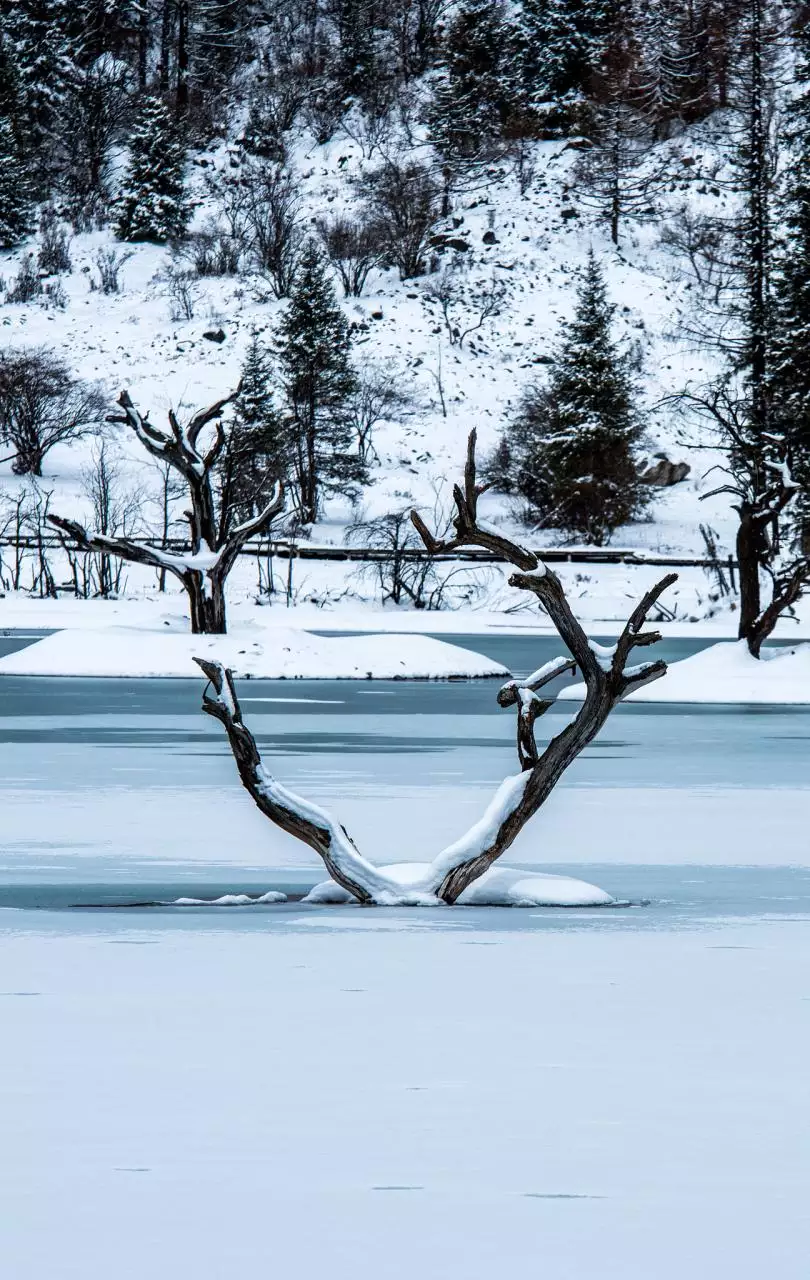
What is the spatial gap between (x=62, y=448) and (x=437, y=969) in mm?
64751

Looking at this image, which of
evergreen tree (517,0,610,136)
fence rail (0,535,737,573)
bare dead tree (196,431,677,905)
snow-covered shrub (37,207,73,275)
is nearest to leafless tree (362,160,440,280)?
evergreen tree (517,0,610,136)

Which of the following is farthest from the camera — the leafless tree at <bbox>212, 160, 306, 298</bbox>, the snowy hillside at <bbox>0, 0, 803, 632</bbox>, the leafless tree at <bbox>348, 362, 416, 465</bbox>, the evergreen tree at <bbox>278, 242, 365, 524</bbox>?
the leafless tree at <bbox>212, 160, 306, 298</bbox>

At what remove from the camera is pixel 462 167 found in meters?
89.8

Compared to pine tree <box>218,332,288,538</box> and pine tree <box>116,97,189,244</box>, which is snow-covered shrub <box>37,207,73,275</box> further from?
pine tree <box>218,332,288,538</box>

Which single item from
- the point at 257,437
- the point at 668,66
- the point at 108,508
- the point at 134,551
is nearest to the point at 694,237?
the point at 668,66

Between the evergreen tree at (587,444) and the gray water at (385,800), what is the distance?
39.8m

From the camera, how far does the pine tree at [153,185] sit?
3366 inches

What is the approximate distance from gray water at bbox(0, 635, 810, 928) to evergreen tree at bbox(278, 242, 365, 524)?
4251 centimetres

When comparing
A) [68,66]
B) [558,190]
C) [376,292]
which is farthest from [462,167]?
[68,66]

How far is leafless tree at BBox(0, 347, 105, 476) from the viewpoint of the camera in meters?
67.6

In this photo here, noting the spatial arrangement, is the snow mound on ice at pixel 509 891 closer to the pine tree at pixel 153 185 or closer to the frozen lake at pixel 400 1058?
the frozen lake at pixel 400 1058

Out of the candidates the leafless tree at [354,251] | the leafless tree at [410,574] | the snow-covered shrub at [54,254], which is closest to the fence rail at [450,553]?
the leafless tree at [410,574]

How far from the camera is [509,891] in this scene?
1043 cm

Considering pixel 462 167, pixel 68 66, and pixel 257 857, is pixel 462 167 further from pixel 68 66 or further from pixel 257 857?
pixel 257 857
